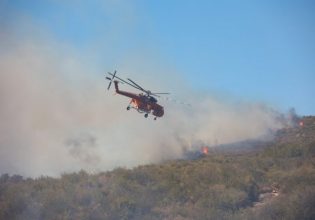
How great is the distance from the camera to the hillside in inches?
2525

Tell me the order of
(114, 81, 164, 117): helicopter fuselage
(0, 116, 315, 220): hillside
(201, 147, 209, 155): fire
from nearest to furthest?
(114, 81, 164, 117): helicopter fuselage → (0, 116, 315, 220): hillside → (201, 147, 209, 155): fire

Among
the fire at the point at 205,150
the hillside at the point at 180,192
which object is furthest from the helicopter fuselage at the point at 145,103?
the fire at the point at 205,150

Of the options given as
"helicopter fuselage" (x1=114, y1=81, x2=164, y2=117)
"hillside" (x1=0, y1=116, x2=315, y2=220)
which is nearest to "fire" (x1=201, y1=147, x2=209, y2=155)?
"hillside" (x1=0, y1=116, x2=315, y2=220)

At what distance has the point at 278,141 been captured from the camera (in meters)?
105

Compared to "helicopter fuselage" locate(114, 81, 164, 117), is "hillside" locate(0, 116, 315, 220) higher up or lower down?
lower down

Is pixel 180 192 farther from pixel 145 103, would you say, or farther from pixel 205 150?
pixel 205 150

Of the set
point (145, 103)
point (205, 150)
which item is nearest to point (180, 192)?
point (145, 103)

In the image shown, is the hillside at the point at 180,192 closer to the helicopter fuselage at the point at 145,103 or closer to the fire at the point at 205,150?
the fire at the point at 205,150

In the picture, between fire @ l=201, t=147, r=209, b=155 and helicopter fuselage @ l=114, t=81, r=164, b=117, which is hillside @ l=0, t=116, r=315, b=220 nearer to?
fire @ l=201, t=147, r=209, b=155

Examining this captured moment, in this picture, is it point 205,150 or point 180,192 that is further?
point 205,150

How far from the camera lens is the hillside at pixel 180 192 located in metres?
64.1

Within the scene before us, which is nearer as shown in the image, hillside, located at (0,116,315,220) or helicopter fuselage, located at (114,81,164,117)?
helicopter fuselage, located at (114,81,164,117)

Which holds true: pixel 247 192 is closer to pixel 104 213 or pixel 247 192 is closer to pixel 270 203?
pixel 270 203

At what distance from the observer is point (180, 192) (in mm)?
73875
